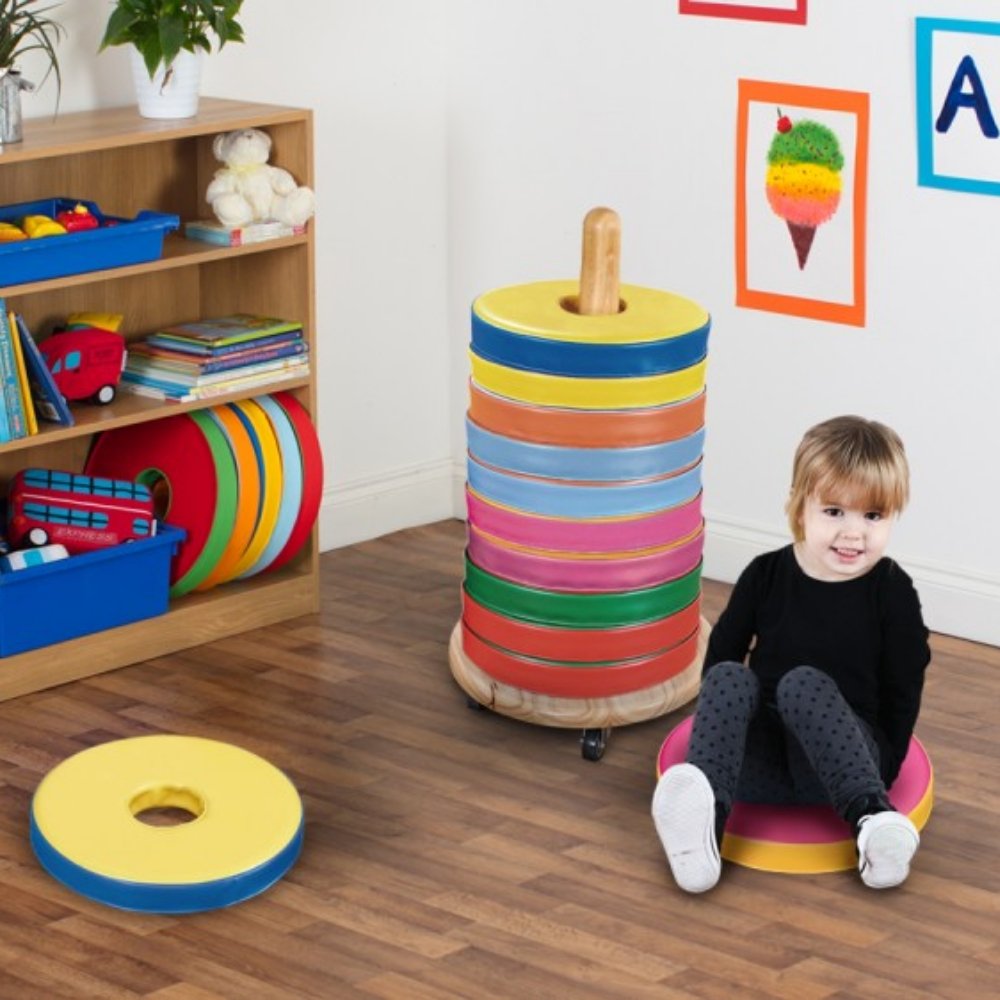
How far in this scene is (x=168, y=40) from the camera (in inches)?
131

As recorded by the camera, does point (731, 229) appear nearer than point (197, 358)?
No

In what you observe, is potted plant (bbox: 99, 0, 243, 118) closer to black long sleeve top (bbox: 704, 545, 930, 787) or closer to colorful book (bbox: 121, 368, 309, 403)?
colorful book (bbox: 121, 368, 309, 403)

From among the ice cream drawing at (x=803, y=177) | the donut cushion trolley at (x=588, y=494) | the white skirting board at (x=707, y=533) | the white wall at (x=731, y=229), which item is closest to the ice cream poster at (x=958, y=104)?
the white wall at (x=731, y=229)

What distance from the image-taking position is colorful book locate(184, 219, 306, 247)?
3.54 m

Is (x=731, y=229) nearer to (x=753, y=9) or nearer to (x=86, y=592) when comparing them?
(x=753, y=9)

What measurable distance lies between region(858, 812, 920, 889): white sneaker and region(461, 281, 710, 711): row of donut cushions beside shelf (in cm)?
59

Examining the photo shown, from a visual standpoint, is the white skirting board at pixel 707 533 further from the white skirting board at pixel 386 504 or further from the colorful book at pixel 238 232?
the colorful book at pixel 238 232

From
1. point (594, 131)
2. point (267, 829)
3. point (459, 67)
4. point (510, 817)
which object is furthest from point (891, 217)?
point (267, 829)

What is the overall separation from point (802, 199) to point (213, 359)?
3.60 ft

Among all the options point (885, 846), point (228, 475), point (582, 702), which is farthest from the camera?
point (228, 475)

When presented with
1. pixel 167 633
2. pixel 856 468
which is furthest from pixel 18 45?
pixel 856 468

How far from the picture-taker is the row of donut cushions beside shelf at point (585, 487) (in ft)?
10.1

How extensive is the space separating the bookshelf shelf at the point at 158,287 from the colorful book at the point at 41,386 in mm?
26

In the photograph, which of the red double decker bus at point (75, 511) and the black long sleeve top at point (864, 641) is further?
the red double decker bus at point (75, 511)
